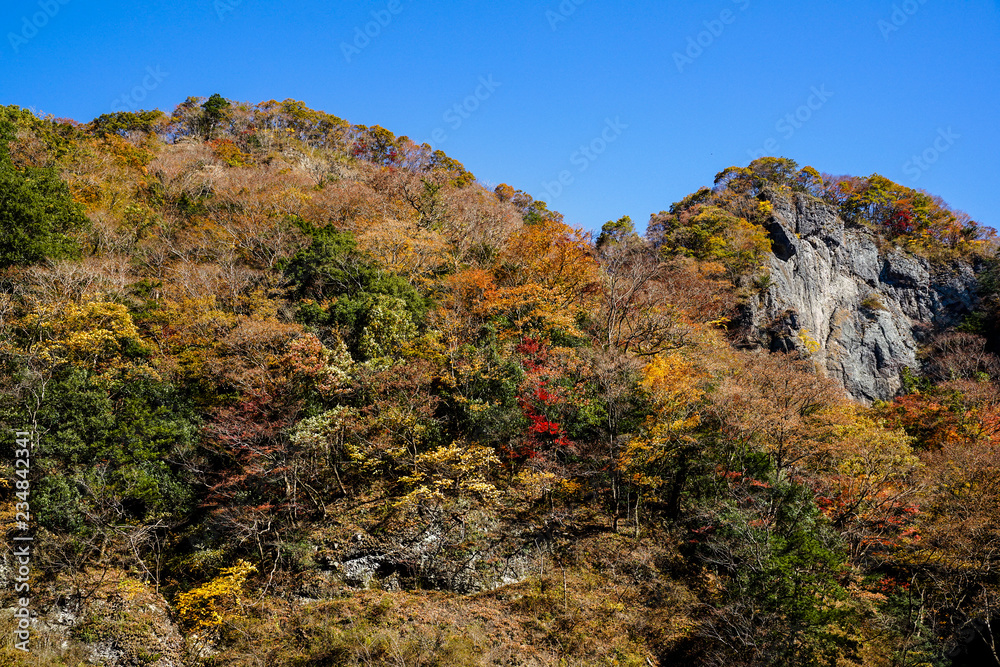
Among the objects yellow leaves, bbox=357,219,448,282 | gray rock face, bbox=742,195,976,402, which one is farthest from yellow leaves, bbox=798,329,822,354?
yellow leaves, bbox=357,219,448,282

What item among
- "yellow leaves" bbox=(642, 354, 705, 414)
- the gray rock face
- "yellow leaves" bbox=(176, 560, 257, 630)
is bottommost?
"yellow leaves" bbox=(176, 560, 257, 630)

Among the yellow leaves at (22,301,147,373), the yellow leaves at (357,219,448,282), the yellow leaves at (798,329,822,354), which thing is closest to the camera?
the yellow leaves at (22,301,147,373)

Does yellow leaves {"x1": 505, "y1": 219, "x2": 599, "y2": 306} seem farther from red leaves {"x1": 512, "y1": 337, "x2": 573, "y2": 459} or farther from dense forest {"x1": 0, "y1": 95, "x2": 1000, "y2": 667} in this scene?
red leaves {"x1": 512, "y1": 337, "x2": 573, "y2": 459}

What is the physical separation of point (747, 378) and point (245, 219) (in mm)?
25098

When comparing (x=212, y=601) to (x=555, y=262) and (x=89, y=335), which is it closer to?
(x=89, y=335)

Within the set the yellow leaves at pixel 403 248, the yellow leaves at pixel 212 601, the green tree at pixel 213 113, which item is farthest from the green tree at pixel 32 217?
the green tree at pixel 213 113

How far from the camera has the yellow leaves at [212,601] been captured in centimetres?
1398

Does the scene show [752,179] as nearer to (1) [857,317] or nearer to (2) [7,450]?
(1) [857,317]

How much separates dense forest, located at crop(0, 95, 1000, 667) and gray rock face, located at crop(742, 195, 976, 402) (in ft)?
39.2

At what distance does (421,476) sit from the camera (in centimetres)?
1633

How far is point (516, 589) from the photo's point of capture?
610 inches

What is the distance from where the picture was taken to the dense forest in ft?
44.5

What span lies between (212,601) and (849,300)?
46.6 m

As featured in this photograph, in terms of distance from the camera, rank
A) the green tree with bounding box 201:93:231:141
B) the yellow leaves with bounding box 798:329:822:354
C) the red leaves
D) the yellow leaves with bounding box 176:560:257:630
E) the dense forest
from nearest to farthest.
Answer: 1. the dense forest
2. the yellow leaves with bounding box 176:560:257:630
3. the red leaves
4. the yellow leaves with bounding box 798:329:822:354
5. the green tree with bounding box 201:93:231:141
